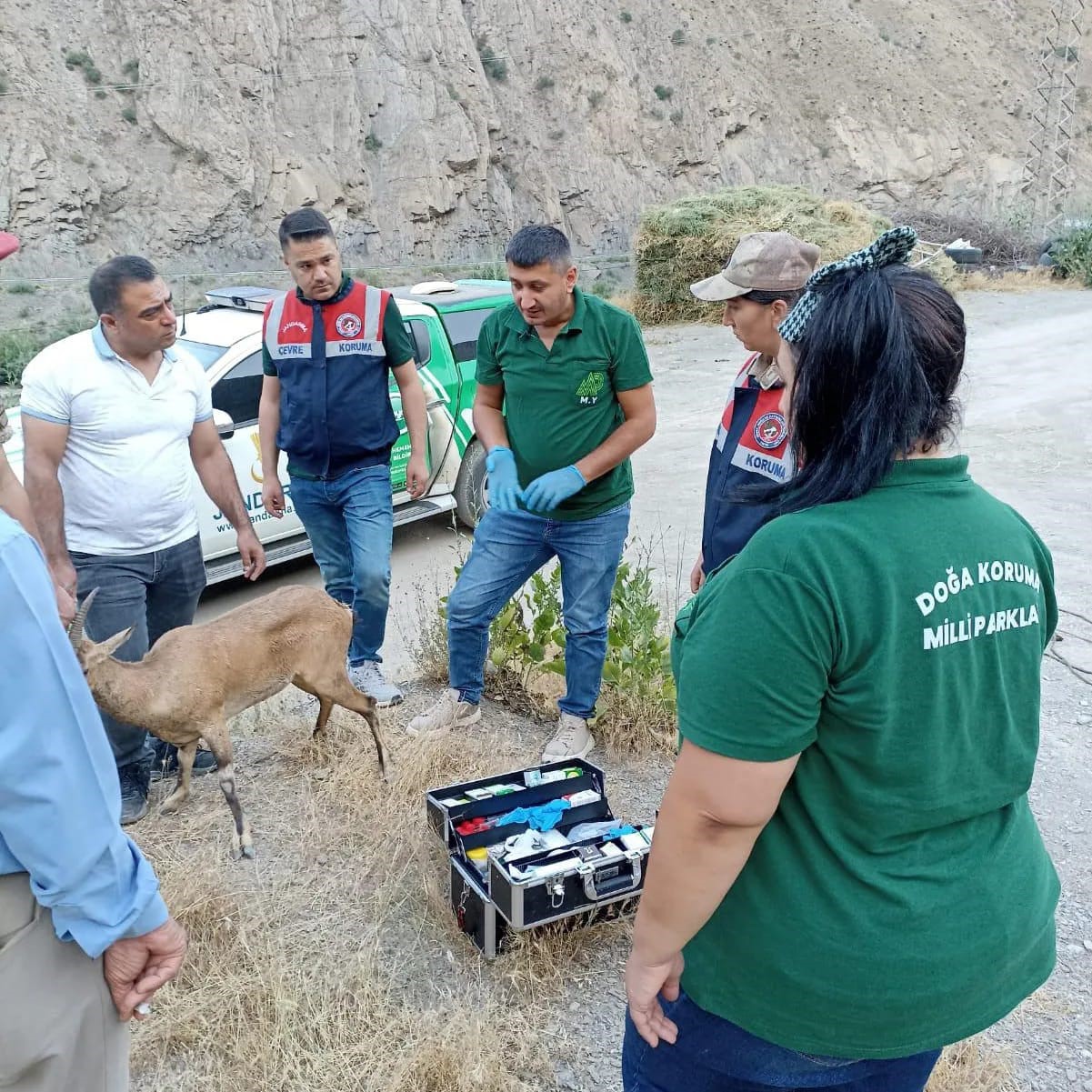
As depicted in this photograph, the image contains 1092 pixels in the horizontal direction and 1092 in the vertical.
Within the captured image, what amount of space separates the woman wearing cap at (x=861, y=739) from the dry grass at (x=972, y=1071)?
4.20 ft

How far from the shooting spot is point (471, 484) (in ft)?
25.4

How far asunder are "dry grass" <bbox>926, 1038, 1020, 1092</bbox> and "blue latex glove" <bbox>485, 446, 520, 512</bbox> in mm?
2417

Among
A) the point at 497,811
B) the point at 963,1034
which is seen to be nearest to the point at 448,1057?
the point at 497,811

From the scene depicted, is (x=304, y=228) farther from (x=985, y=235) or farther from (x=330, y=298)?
(x=985, y=235)

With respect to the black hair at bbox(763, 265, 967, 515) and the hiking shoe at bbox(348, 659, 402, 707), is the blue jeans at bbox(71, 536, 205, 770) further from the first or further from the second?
the black hair at bbox(763, 265, 967, 515)

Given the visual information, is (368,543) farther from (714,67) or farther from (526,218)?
(714,67)

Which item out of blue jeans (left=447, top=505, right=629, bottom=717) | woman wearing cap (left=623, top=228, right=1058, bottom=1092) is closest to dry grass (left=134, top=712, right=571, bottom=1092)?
blue jeans (left=447, top=505, right=629, bottom=717)

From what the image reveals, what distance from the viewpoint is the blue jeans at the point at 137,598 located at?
3775 millimetres

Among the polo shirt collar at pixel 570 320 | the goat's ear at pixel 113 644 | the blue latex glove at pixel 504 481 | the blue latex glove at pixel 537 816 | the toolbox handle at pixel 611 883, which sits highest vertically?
the polo shirt collar at pixel 570 320

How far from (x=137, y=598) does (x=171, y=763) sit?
2.88ft

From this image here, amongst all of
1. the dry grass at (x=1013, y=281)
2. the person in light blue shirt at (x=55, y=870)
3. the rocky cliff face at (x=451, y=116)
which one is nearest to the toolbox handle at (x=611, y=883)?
the person in light blue shirt at (x=55, y=870)

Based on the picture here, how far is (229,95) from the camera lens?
78.8 feet

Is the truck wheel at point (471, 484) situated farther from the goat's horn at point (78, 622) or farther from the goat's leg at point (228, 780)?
the goat's horn at point (78, 622)

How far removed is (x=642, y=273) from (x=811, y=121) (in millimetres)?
20863
